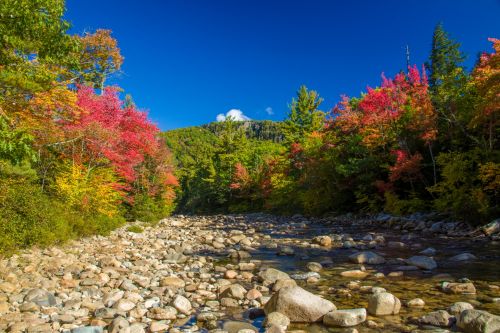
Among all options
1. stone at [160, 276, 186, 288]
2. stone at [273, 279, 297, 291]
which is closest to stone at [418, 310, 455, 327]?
stone at [273, 279, 297, 291]

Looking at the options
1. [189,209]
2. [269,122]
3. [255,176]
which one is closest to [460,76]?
[255,176]

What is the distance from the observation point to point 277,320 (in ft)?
17.7

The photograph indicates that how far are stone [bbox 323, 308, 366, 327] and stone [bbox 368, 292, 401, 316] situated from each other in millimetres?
289

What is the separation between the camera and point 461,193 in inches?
598

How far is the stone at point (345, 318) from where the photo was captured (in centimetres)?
527

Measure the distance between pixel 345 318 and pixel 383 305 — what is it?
0.74 m

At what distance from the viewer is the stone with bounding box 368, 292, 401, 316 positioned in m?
5.59

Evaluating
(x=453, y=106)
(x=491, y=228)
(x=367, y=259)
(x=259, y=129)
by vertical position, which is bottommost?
(x=367, y=259)

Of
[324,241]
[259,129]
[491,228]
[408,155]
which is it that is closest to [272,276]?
[324,241]

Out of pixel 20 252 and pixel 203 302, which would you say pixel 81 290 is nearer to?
pixel 203 302

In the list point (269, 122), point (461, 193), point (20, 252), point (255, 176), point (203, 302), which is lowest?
point (203, 302)

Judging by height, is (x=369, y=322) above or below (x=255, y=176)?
below

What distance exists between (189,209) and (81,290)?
156ft

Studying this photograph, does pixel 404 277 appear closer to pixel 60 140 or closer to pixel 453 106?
pixel 60 140
